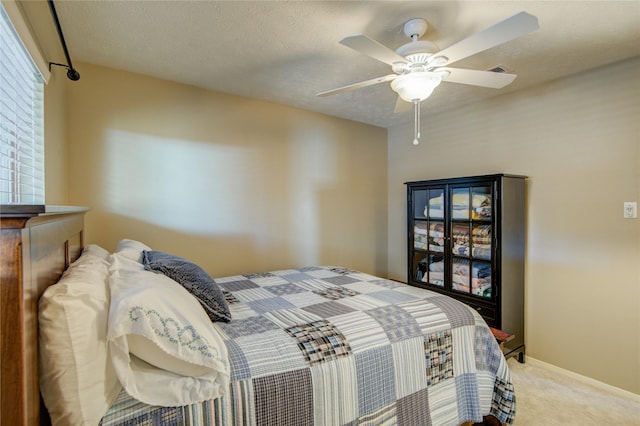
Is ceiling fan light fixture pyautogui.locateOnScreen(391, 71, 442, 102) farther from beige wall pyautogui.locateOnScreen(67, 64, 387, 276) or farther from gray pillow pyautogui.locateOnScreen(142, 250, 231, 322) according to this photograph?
beige wall pyautogui.locateOnScreen(67, 64, 387, 276)

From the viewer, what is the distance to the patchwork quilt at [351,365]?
3.42ft

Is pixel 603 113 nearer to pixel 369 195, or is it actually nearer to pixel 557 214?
pixel 557 214

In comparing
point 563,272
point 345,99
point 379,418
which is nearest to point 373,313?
point 379,418

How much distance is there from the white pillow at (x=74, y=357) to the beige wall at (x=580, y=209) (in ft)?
9.82

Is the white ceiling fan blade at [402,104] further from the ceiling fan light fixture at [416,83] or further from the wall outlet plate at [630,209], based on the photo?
the wall outlet plate at [630,209]

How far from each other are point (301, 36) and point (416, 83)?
77 centimetres

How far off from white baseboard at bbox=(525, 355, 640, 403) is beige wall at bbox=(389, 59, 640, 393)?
3 cm

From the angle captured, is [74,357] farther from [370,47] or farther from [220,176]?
[220,176]

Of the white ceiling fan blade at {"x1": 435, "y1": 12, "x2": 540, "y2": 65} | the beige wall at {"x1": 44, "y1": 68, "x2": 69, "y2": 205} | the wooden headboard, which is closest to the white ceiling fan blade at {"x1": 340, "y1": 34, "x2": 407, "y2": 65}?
the white ceiling fan blade at {"x1": 435, "y1": 12, "x2": 540, "y2": 65}

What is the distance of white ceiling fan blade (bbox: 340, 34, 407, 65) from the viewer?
131 cm

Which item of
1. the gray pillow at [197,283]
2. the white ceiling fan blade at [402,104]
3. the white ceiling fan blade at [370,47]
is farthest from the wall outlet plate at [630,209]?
the gray pillow at [197,283]

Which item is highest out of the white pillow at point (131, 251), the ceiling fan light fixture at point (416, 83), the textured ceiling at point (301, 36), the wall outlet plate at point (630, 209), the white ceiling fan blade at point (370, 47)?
the textured ceiling at point (301, 36)

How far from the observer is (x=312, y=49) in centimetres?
199

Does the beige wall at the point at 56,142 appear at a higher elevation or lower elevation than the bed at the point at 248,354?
higher
